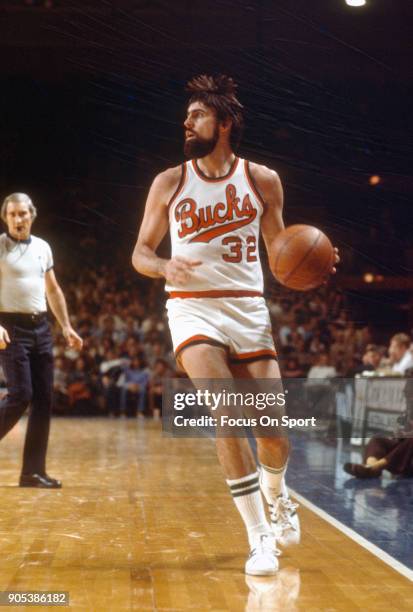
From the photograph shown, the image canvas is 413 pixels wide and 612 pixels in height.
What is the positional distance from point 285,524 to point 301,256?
1.07m

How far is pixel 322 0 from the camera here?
29.0ft

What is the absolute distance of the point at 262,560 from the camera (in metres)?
3.14

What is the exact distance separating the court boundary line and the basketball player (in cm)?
38

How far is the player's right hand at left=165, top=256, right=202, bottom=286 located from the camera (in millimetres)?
3164

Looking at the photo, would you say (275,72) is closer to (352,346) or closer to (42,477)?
(352,346)

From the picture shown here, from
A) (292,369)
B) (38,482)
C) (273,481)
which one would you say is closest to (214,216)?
(273,481)

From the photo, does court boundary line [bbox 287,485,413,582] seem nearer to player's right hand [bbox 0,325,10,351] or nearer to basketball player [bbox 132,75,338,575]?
basketball player [bbox 132,75,338,575]

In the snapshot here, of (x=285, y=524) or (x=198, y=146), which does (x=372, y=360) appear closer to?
(x=285, y=524)

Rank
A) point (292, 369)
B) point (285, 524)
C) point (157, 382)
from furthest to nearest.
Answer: point (157, 382) → point (292, 369) → point (285, 524)

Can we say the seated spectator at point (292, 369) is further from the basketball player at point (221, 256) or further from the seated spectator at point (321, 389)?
the basketball player at point (221, 256)

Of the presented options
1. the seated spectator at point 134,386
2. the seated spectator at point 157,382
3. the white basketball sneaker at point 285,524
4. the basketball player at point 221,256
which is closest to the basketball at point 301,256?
the basketball player at point 221,256

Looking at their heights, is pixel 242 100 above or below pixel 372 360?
above

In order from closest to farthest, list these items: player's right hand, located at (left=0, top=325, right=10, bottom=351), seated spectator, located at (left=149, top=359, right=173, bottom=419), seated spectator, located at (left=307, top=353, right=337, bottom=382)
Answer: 1. player's right hand, located at (left=0, top=325, right=10, bottom=351)
2. seated spectator, located at (left=307, top=353, right=337, bottom=382)
3. seated spectator, located at (left=149, top=359, right=173, bottom=419)

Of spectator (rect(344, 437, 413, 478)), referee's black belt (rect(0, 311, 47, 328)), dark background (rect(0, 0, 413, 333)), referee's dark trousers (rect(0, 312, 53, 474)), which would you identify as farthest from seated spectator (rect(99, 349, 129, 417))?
referee's black belt (rect(0, 311, 47, 328))
